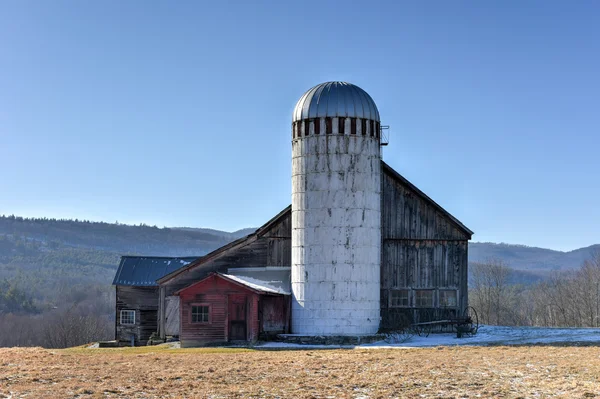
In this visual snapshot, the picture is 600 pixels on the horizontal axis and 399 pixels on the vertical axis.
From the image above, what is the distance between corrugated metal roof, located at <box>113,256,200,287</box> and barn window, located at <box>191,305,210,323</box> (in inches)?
483

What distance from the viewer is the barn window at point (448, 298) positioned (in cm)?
4306

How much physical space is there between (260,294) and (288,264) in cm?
451

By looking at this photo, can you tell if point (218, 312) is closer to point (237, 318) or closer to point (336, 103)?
point (237, 318)

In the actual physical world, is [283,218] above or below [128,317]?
above

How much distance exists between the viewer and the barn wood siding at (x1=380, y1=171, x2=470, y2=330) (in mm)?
43031

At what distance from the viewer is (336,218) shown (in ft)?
133

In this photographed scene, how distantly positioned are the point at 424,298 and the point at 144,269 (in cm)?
1844

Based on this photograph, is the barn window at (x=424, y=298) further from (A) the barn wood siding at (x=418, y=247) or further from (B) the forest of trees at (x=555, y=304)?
(B) the forest of trees at (x=555, y=304)

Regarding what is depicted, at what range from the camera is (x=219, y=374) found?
1037 inches

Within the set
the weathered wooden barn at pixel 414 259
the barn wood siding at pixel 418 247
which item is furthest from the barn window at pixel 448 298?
the barn wood siding at pixel 418 247

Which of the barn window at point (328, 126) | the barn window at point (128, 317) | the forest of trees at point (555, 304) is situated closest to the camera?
the barn window at point (328, 126)

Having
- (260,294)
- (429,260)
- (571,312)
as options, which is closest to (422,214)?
(429,260)

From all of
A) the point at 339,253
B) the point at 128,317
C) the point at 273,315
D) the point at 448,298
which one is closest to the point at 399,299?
the point at 448,298

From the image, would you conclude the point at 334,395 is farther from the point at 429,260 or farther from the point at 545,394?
the point at 429,260
